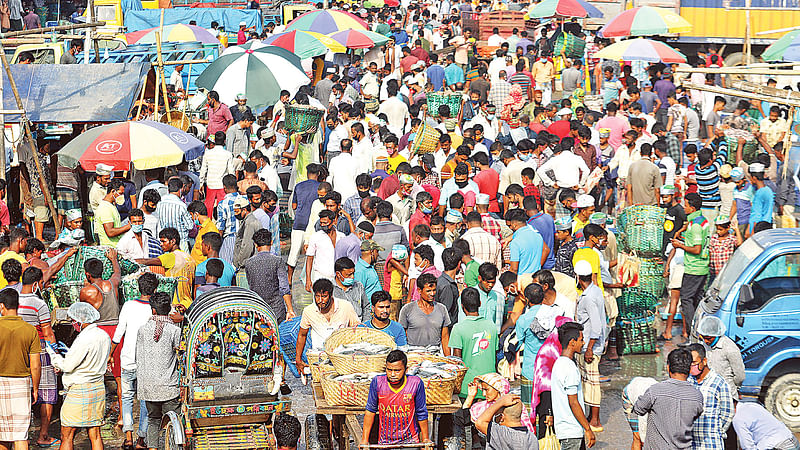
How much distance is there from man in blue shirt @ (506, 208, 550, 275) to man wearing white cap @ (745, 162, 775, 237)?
3953 millimetres

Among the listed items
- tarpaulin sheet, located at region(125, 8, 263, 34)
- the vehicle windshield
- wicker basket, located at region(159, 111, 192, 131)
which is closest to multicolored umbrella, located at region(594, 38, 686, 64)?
wicker basket, located at region(159, 111, 192, 131)

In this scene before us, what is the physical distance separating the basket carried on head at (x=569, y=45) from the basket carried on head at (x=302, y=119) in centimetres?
1132

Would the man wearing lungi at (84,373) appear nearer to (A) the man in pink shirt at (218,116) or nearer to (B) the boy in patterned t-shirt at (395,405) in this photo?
(B) the boy in patterned t-shirt at (395,405)

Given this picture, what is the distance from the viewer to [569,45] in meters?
26.3

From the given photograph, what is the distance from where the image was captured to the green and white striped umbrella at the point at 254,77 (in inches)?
704

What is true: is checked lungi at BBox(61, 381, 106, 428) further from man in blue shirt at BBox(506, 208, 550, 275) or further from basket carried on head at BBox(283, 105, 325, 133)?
basket carried on head at BBox(283, 105, 325, 133)

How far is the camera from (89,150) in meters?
12.9

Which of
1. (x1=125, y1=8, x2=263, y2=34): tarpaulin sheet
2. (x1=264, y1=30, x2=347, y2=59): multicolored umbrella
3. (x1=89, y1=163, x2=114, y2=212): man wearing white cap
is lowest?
(x1=89, y1=163, x2=114, y2=212): man wearing white cap

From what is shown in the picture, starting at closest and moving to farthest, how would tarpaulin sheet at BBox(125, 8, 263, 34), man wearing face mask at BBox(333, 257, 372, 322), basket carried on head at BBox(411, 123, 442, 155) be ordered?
man wearing face mask at BBox(333, 257, 372, 322) → basket carried on head at BBox(411, 123, 442, 155) → tarpaulin sheet at BBox(125, 8, 263, 34)

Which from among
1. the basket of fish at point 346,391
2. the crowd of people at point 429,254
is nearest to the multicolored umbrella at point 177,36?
the crowd of people at point 429,254

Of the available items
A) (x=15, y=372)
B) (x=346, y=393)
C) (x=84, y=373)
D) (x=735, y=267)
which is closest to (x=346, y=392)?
(x=346, y=393)

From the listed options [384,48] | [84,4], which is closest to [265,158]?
[384,48]

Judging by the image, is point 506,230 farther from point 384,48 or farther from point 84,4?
point 84,4

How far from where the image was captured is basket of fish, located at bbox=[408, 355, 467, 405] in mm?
7918
